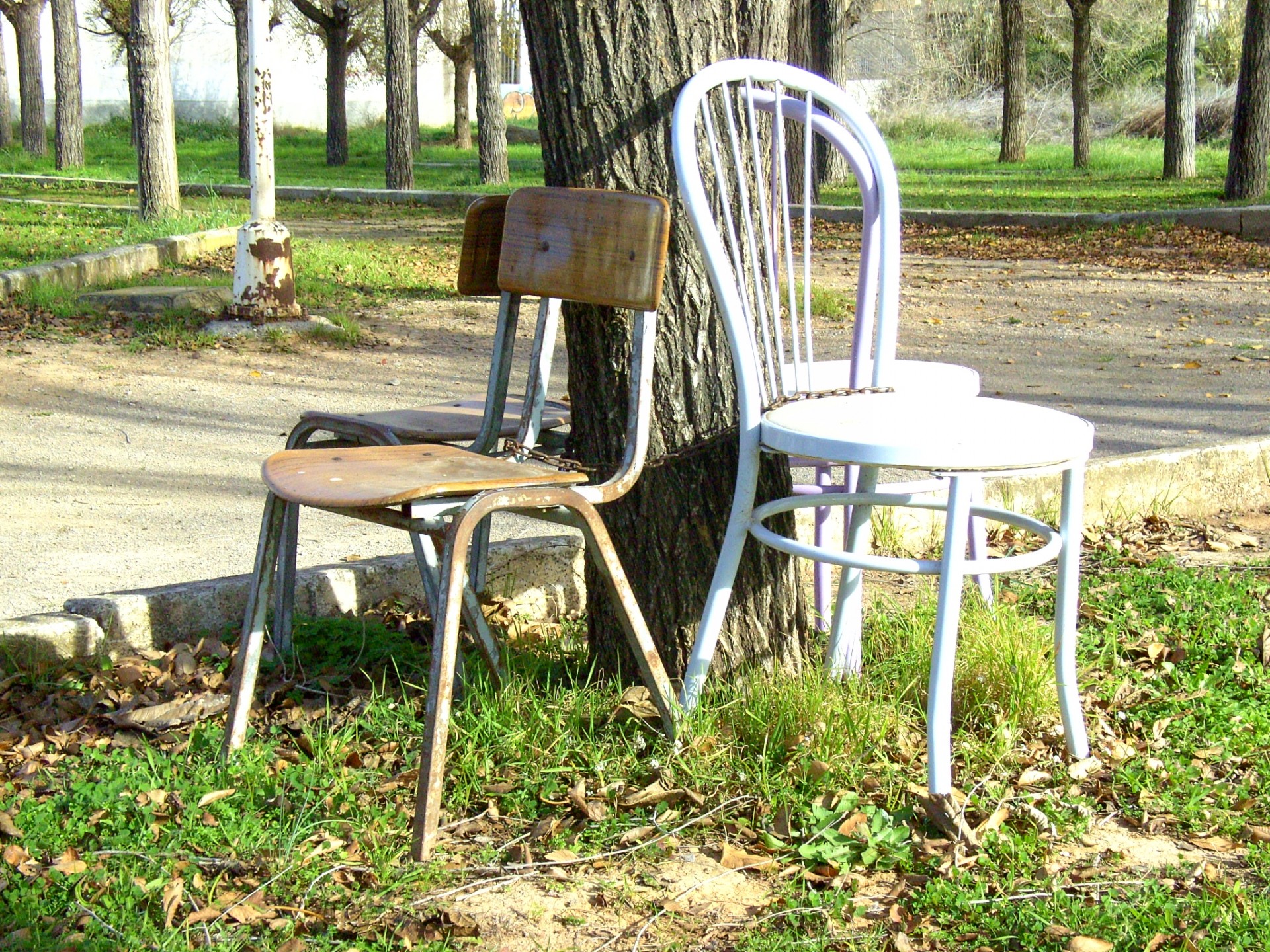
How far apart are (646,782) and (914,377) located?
133 cm

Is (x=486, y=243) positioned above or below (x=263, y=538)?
above

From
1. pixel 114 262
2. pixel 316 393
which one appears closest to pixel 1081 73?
pixel 114 262

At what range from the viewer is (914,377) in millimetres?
3340

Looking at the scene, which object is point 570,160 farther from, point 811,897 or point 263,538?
point 811,897

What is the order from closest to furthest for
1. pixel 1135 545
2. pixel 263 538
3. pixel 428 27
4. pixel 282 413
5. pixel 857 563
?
pixel 857 563 < pixel 263 538 < pixel 1135 545 < pixel 282 413 < pixel 428 27

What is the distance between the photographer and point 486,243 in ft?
10.3

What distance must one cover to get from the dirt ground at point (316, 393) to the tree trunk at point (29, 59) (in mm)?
17159

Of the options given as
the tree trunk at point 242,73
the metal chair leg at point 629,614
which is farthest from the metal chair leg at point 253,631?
the tree trunk at point 242,73

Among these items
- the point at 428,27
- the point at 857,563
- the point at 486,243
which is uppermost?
the point at 428,27

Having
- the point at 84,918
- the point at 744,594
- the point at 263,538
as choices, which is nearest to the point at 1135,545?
the point at 744,594

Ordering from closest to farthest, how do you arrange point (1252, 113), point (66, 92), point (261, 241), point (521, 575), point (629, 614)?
point (629, 614) → point (521, 575) → point (261, 241) → point (1252, 113) → point (66, 92)

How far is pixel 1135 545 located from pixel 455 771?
101 inches

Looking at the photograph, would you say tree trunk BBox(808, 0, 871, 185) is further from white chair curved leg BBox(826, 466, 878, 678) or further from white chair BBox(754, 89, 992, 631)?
white chair curved leg BBox(826, 466, 878, 678)

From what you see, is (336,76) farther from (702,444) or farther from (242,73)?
(702,444)
